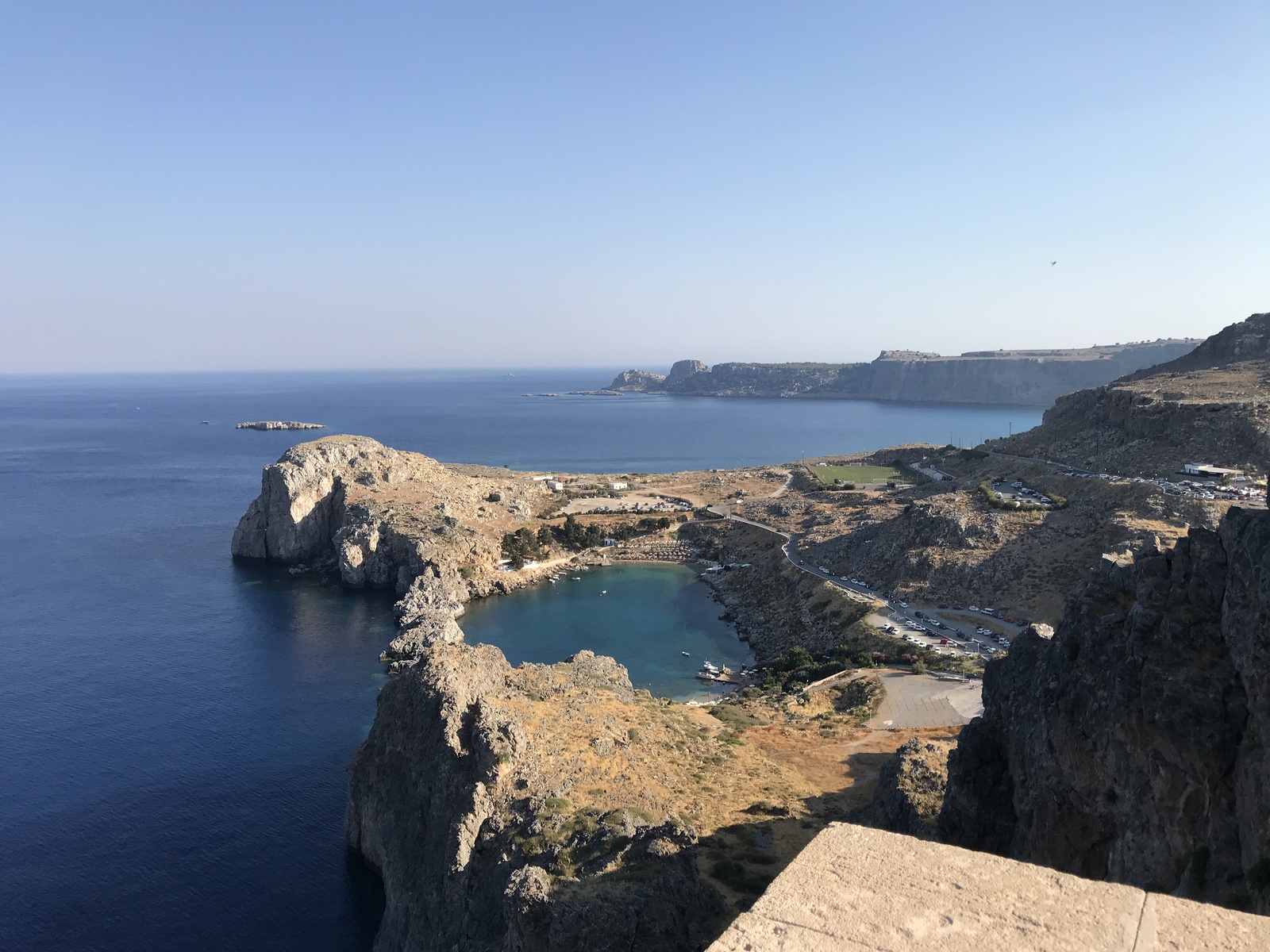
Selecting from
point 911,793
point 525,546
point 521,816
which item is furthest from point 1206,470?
point 521,816

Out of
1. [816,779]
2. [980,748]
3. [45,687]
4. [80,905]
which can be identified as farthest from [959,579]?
[45,687]

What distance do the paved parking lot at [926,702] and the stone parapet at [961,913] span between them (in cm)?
3734

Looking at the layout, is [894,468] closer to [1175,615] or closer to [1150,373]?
[1150,373]

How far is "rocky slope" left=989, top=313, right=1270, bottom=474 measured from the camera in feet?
239

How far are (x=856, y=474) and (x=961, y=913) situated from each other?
392 ft

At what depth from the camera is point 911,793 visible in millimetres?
29672

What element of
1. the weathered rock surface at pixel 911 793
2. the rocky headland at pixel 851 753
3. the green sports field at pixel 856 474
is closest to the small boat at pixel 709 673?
the rocky headland at pixel 851 753

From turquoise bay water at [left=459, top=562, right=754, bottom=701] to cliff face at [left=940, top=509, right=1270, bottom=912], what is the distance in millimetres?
33466

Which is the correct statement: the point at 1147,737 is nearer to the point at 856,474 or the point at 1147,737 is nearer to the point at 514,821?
the point at 514,821

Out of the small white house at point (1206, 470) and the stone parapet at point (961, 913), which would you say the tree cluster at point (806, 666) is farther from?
the stone parapet at point (961, 913)

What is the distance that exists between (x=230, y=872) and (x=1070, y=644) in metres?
37.5

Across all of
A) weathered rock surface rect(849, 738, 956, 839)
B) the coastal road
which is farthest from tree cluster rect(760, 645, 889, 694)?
weathered rock surface rect(849, 738, 956, 839)

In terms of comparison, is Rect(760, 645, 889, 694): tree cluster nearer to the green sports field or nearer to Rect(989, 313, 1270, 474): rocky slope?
Rect(989, 313, 1270, 474): rocky slope

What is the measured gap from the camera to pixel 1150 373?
114 m
